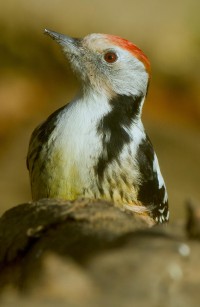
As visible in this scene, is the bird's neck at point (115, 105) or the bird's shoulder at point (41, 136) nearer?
the bird's shoulder at point (41, 136)

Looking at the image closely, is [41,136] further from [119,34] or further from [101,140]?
[119,34]

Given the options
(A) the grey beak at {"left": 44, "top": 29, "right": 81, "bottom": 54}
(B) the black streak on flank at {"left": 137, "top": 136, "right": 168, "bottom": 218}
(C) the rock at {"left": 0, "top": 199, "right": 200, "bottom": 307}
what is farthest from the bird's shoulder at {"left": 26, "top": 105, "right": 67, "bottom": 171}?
(C) the rock at {"left": 0, "top": 199, "right": 200, "bottom": 307}

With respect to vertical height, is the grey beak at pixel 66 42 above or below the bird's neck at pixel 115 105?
above

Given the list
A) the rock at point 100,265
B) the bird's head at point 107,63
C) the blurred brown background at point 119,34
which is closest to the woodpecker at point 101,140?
the bird's head at point 107,63

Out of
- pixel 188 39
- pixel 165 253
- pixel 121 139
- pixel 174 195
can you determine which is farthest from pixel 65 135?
pixel 188 39

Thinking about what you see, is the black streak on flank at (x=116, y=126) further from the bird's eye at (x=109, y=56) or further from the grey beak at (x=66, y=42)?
the grey beak at (x=66, y=42)

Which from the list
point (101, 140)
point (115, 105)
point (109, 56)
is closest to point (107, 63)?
point (109, 56)

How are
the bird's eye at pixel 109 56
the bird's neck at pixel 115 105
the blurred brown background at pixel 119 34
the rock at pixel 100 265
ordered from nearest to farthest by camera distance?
1. the rock at pixel 100 265
2. the bird's neck at pixel 115 105
3. the bird's eye at pixel 109 56
4. the blurred brown background at pixel 119 34

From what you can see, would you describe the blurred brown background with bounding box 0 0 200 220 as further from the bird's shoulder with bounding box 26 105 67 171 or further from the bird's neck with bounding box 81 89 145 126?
the bird's shoulder with bounding box 26 105 67 171
